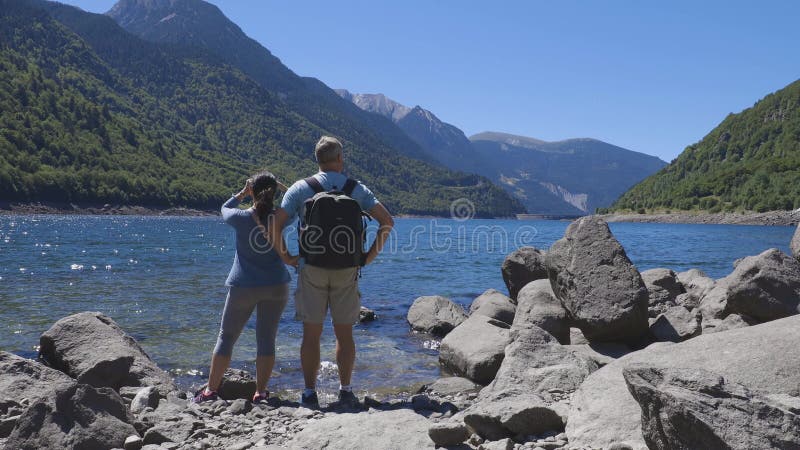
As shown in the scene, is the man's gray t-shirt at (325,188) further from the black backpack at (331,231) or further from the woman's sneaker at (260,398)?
the woman's sneaker at (260,398)

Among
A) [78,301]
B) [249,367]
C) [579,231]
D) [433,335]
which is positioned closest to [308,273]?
[249,367]

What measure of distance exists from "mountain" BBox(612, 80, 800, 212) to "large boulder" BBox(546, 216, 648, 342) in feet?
468

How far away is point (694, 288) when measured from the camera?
1795cm

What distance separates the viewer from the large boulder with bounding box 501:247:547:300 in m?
18.0

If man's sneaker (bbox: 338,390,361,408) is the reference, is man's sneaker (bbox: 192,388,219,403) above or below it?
below

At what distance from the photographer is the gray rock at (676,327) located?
11617mm

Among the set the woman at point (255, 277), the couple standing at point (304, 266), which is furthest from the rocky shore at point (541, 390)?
the woman at point (255, 277)

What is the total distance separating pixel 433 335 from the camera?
52.9ft

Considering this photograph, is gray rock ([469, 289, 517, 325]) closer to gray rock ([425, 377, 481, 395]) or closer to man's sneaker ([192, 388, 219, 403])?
gray rock ([425, 377, 481, 395])

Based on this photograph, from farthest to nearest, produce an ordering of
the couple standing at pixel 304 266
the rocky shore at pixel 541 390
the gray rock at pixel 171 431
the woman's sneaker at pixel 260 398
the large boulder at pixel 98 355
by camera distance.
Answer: the large boulder at pixel 98 355 → the woman's sneaker at pixel 260 398 → the couple standing at pixel 304 266 → the gray rock at pixel 171 431 → the rocky shore at pixel 541 390

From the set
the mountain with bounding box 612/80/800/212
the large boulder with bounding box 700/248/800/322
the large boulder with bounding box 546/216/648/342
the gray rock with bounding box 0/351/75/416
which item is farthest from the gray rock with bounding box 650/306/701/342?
the mountain with bounding box 612/80/800/212

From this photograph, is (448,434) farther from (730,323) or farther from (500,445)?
(730,323)

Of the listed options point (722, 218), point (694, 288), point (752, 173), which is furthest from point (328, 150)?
point (752, 173)

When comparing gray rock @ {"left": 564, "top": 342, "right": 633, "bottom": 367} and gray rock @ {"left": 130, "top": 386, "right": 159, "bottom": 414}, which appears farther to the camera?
gray rock @ {"left": 564, "top": 342, "right": 633, "bottom": 367}
